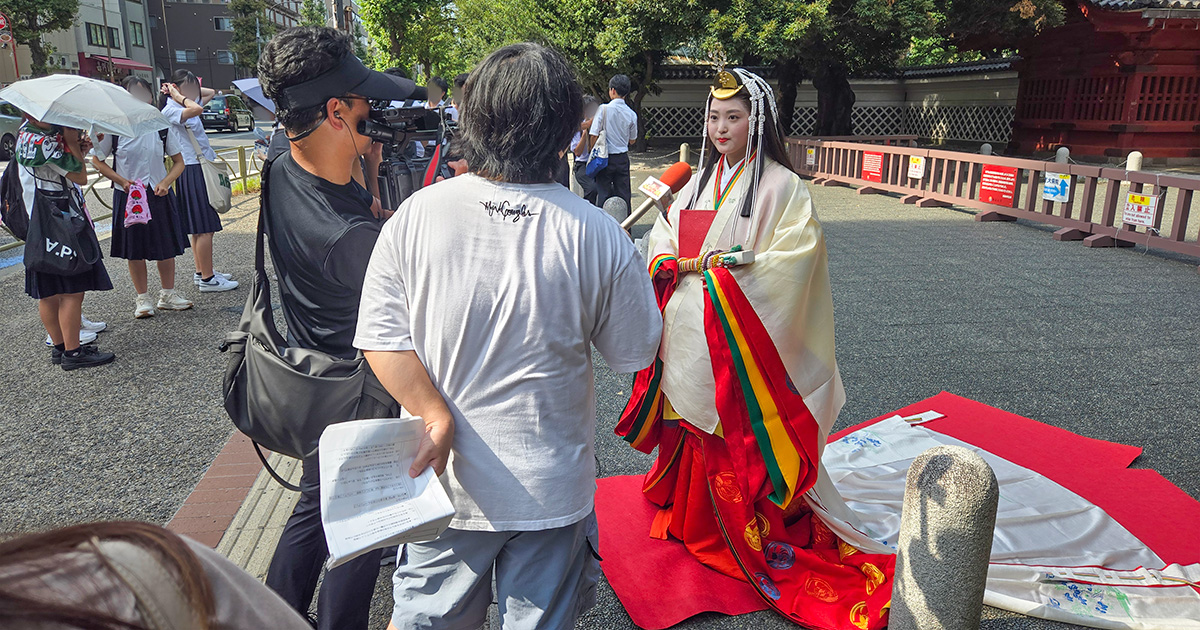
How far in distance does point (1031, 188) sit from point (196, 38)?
52804 mm

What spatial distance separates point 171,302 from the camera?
18.8 feet

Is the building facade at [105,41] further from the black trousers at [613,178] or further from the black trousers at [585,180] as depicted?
the black trousers at [613,178]

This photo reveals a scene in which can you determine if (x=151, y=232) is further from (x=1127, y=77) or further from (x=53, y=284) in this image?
(x=1127, y=77)

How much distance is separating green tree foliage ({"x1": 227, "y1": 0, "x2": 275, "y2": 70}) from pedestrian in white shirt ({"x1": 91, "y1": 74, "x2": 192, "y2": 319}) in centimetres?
4314

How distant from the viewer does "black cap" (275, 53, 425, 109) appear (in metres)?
1.92

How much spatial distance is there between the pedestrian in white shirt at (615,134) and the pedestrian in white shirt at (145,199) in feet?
13.2

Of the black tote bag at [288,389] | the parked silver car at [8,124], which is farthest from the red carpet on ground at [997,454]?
the parked silver car at [8,124]

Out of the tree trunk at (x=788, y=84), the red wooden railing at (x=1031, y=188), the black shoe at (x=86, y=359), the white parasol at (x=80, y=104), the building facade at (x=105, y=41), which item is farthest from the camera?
the building facade at (x=105, y=41)

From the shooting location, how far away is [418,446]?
148 centimetres

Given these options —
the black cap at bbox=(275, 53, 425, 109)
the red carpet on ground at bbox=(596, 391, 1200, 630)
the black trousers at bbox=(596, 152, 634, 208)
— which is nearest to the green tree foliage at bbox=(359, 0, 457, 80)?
Answer: the black trousers at bbox=(596, 152, 634, 208)

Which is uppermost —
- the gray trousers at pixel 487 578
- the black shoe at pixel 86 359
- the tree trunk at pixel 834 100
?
the tree trunk at pixel 834 100

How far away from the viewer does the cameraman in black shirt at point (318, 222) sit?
1892mm

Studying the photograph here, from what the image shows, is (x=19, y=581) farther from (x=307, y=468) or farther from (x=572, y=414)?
(x=307, y=468)

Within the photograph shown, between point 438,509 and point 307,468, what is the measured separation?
0.76 meters
